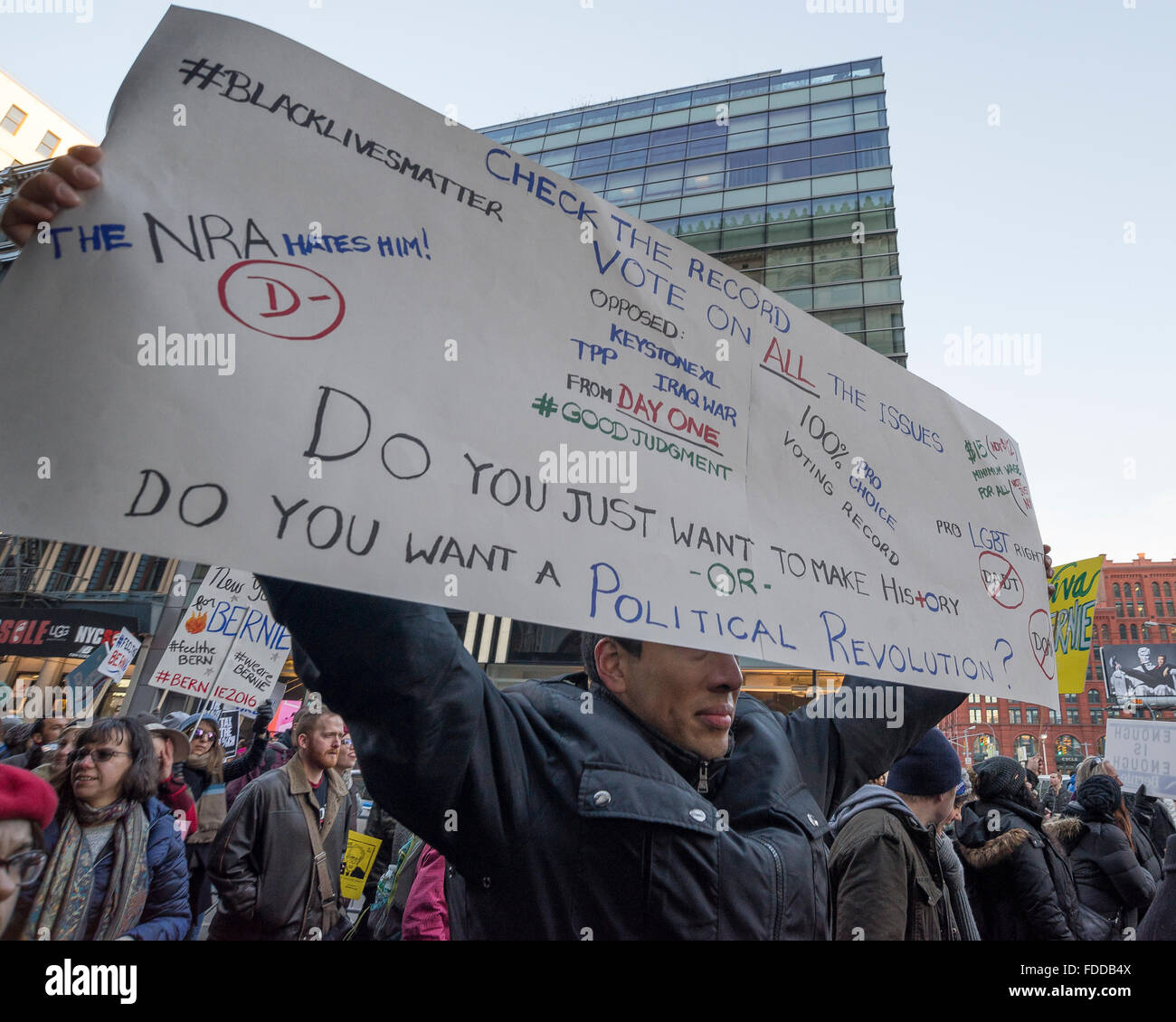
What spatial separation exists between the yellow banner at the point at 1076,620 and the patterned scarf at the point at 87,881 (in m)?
5.32

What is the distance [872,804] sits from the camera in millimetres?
2912

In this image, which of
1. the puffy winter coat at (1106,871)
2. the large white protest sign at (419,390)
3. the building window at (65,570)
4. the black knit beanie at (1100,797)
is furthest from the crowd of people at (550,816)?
the building window at (65,570)

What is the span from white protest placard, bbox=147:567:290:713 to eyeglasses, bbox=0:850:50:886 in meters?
4.09

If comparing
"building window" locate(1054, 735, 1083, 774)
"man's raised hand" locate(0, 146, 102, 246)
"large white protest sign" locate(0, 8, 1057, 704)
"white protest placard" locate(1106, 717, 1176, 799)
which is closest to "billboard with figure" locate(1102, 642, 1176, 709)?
"white protest placard" locate(1106, 717, 1176, 799)

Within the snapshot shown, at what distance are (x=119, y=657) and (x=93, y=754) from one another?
7.42 metres

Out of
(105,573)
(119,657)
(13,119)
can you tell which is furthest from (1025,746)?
(13,119)

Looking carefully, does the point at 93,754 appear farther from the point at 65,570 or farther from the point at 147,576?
the point at 65,570

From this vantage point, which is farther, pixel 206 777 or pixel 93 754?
pixel 206 777

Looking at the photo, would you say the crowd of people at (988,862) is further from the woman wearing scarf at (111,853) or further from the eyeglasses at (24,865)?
the woman wearing scarf at (111,853)

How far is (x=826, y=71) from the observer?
106ft

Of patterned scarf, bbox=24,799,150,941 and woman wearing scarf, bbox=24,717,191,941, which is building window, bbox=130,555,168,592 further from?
patterned scarf, bbox=24,799,150,941

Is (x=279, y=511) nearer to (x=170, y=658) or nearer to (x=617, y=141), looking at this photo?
(x=170, y=658)

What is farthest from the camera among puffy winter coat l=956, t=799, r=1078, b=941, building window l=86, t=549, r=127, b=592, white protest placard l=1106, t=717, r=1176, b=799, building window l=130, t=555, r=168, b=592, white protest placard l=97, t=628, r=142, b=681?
building window l=86, t=549, r=127, b=592

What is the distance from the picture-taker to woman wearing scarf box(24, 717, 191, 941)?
109 inches
